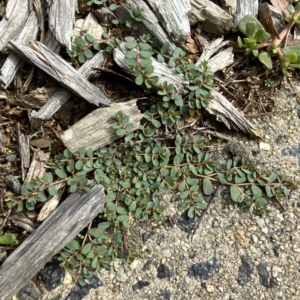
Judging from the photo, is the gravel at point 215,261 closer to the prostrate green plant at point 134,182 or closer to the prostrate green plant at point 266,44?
the prostrate green plant at point 134,182

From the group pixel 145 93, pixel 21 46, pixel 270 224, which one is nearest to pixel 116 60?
pixel 145 93

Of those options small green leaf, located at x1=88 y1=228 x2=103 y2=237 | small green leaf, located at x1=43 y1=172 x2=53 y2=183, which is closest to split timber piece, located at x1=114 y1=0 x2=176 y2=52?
small green leaf, located at x1=43 y1=172 x2=53 y2=183

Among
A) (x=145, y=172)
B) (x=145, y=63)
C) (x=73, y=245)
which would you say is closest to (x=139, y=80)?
(x=145, y=63)

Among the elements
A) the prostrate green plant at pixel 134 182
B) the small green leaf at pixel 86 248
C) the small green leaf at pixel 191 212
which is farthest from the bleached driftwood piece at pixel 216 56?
the small green leaf at pixel 86 248

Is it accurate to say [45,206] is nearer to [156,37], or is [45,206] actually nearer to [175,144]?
[175,144]

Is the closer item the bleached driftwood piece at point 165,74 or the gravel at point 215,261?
the gravel at point 215,261

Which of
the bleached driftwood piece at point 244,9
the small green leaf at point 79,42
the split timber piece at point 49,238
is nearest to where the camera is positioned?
the split timber piece at point 49,238
